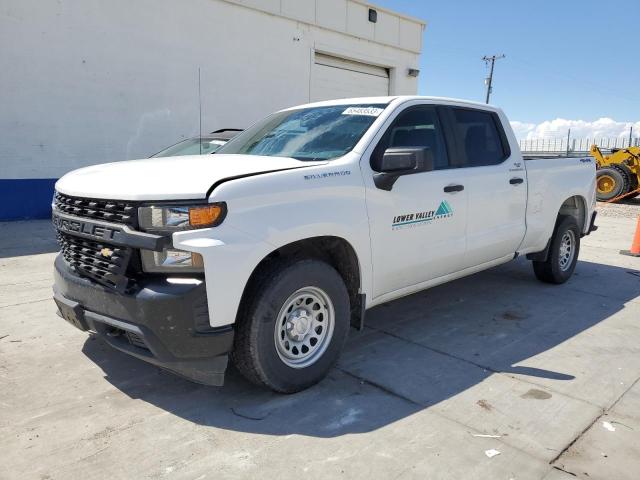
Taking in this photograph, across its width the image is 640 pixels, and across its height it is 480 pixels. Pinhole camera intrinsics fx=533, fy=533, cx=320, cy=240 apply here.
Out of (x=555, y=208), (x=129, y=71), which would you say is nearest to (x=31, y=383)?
(x=555, y=208)

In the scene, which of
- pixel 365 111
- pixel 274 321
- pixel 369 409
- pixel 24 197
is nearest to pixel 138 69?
Result: pixel 24 197

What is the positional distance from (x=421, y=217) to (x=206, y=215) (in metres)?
1.79

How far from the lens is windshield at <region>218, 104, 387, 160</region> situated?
3.81 metres

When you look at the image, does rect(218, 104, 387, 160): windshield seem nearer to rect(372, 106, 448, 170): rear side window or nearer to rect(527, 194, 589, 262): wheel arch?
rect(372, 106, 448, 170): rear side window

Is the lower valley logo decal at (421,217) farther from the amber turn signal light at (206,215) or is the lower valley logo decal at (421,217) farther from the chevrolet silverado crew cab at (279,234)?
the amber turn signal light at (206,215)

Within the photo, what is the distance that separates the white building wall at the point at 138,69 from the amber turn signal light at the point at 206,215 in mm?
8699

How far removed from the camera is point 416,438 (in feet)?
9.62

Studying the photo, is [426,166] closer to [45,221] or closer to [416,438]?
[416,438]

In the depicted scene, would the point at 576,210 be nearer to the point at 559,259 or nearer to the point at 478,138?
the point at 559,259

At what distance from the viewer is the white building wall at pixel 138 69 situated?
9.83 meters

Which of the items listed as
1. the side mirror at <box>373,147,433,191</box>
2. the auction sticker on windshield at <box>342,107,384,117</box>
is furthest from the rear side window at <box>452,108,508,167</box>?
the side mirror at <box>373,147,433,191</box>

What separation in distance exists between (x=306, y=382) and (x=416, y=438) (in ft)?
2.63

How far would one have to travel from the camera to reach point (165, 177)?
3033 mm

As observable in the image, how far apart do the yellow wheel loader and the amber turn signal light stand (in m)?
16.4
